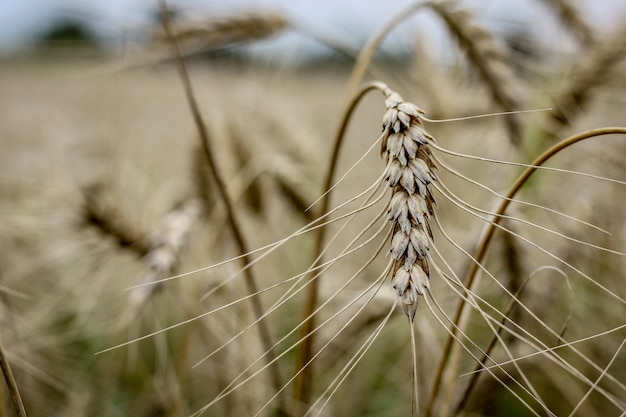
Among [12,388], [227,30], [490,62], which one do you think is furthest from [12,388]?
[490,62]

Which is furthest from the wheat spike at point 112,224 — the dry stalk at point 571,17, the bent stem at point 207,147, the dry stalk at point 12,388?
the dry stalk at point 571,17

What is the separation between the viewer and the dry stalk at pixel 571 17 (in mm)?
1273

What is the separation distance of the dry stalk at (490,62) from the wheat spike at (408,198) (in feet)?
1.55

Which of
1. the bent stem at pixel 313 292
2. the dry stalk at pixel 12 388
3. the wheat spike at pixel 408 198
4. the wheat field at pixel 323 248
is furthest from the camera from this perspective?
the wheat field at pixel 323 248

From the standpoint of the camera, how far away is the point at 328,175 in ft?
2.51

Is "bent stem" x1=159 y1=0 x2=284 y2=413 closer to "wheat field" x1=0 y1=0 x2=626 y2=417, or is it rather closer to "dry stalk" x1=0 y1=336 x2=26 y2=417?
"wheat field" x1=0 y1=0 x2=626 y2=417

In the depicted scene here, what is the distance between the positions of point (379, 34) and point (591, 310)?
92 cm

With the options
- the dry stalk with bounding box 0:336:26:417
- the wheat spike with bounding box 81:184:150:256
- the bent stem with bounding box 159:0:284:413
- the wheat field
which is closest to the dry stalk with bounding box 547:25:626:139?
the wheat field

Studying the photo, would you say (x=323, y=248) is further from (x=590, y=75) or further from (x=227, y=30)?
(x=590, y=75)

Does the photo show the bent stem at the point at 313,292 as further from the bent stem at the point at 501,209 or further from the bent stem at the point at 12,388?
the bent stem at the point at 12,388

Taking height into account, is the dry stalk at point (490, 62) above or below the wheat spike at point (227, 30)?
below

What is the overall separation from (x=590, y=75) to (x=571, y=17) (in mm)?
205

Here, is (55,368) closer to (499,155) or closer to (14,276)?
(14,276)

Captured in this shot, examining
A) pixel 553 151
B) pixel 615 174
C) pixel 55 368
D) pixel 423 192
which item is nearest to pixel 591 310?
pixel 615 174
